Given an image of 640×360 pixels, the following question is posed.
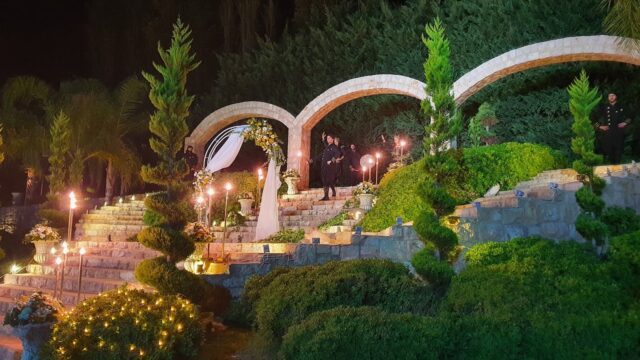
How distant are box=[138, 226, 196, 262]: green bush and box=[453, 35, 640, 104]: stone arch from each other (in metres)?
6.93

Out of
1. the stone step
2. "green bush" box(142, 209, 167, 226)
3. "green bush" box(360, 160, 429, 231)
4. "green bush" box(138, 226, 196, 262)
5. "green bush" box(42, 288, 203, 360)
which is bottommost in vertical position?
"green bush" box(42, 288, 203, 360)

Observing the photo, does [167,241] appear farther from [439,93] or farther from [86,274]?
[439,93]

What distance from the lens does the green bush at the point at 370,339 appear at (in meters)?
4.34

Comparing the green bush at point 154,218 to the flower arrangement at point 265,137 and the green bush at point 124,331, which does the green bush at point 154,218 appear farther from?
the flower arrangement at point 265,137

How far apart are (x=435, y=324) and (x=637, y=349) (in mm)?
1594

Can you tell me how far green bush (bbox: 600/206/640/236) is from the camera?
22.7 feet

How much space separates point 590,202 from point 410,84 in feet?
27.9

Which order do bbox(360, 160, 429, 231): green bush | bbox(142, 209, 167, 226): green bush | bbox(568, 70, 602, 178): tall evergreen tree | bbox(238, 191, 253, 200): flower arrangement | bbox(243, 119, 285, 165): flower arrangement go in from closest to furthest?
1. bbox(568, 70, 602, 178): tall evergreen tree
2. bbox(142, 209, 167, 226): green bush
3. bbox(360, 160, 429, 231): green bush
4. bbox(243, 119, 285, 165): flower arrangement
5. bbox(238, 191, 253, 200): flower arrangement

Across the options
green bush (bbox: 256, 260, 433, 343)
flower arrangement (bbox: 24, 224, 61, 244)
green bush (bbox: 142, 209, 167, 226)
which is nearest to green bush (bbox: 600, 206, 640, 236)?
green bush (bbox: 256, 260, 433, 343)

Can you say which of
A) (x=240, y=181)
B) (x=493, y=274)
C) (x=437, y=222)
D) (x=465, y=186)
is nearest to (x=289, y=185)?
(x=240, y=181)

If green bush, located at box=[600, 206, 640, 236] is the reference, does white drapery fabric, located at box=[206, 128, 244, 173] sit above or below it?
above

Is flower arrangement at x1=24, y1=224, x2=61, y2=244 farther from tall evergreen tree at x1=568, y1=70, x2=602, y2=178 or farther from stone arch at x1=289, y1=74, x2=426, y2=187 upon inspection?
tall evergreen tree at x1=568, y1=70, x2=602, y2=178

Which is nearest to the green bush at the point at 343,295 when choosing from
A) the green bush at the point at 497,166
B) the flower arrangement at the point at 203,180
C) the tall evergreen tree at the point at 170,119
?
the tall evergreen tree at the point at 170,119

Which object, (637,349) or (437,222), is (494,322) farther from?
(437,222)
